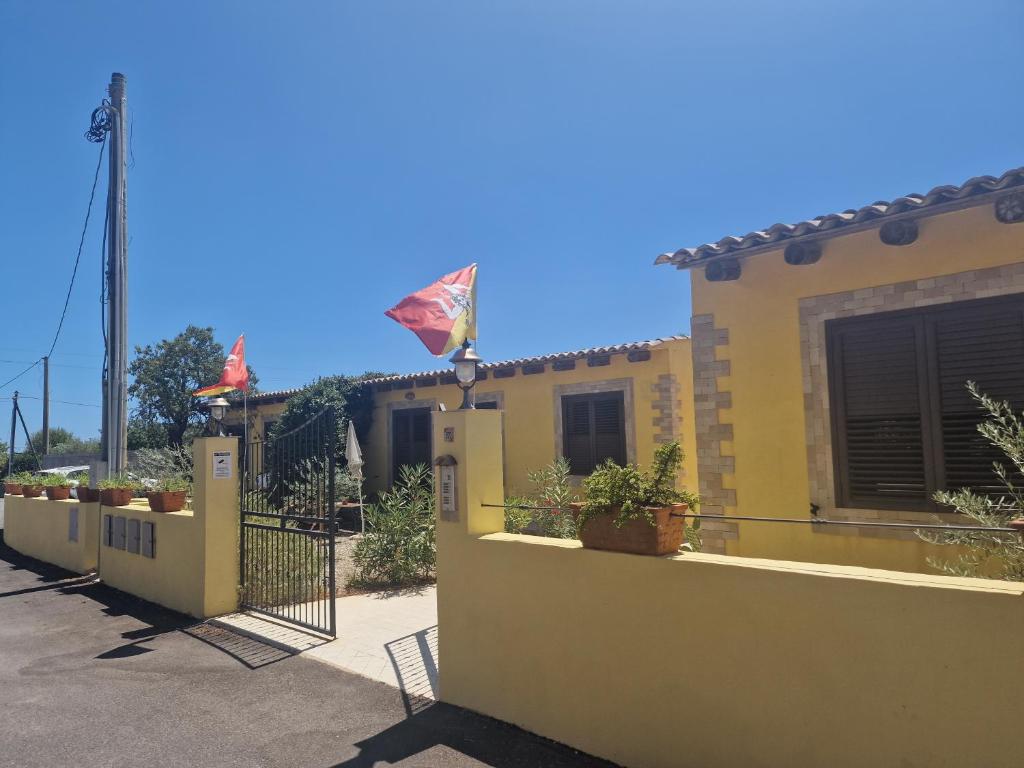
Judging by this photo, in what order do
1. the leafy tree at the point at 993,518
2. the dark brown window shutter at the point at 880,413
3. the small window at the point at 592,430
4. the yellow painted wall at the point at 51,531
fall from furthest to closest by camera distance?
the small window at the point at 592,430 < the yellow painted wall at the point at 51,531 < the dark brown window shutter at the point at 880,413 < the leafy tree at the point at 993,518

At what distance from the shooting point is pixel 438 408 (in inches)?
177

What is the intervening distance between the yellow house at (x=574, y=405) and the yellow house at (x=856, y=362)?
4.95 metres

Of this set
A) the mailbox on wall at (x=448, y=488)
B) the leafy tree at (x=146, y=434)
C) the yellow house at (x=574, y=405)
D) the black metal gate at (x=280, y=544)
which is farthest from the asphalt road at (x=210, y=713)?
the leafy tree at (x=146, y=434)

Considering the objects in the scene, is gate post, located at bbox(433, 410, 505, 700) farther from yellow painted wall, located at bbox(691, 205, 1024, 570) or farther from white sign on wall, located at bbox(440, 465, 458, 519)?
yellow painted wall, located at bbox(691, 205, 1024, 570)

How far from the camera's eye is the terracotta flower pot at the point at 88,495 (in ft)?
31.0

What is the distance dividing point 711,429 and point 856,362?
1235mm

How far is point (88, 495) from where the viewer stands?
9.51 m

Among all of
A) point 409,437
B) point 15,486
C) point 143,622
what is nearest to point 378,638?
point 143,622

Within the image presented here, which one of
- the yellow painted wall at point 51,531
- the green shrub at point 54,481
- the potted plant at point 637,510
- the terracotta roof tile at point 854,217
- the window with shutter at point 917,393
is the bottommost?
the yellow painted wall at point 51,531

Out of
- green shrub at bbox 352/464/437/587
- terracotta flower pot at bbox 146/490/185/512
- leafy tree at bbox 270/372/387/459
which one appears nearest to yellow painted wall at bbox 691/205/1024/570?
green shrub at bbox 352/464/437/587

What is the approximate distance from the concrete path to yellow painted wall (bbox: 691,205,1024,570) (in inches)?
107

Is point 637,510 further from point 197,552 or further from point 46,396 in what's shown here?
point 46,396

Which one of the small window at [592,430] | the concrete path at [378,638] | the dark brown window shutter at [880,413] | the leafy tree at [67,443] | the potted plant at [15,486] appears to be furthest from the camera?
the leafy tree at [67,443]

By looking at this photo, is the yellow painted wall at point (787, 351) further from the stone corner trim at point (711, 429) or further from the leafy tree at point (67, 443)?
the leafy tree at point (67, 443)
